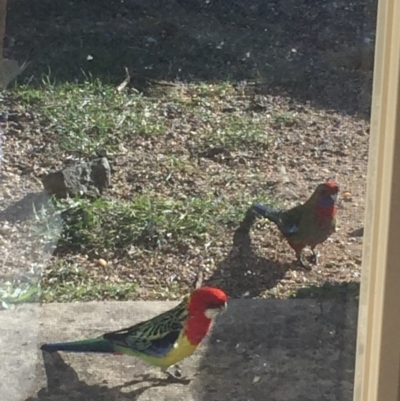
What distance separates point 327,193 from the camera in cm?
68

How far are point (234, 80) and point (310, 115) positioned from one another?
83mm

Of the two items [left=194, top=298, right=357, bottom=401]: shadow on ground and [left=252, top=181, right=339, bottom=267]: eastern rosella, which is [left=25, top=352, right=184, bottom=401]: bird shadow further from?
[left=252, top=181, right=339, bottom=267]: eastern rosella

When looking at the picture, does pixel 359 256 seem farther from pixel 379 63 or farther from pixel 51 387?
pixel 51 387

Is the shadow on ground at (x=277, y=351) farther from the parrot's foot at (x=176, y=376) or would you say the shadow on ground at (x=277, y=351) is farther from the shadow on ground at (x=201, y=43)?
Result: the shadow on ground at (x=201, y=43)

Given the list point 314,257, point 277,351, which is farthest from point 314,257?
point 277,351

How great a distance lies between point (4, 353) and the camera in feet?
2.28

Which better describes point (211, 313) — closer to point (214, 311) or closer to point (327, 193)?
point (214, 311)

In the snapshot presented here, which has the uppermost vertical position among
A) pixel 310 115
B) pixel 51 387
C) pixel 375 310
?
pixel 310 115

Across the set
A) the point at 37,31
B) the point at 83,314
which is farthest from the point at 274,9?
the point at 83,314

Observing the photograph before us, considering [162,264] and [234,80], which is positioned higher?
[234,80]

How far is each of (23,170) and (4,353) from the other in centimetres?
19

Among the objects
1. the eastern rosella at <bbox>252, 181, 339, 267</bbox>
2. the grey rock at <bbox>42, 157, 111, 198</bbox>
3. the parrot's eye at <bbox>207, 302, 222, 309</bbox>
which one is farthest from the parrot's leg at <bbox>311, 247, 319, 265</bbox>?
the grey rock at <bbox>42, 157, 111, 198</bbox>

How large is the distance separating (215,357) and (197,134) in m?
0.22

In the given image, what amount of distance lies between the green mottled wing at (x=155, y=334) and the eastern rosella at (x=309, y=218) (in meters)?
0.12
